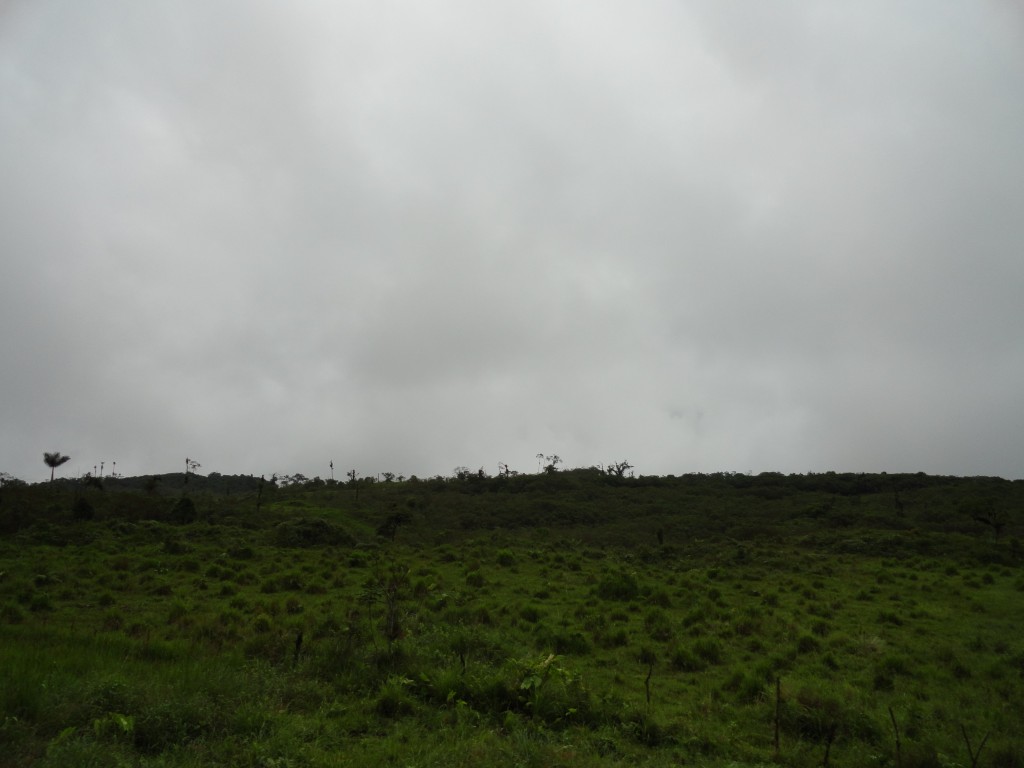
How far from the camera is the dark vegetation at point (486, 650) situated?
7.86 meters

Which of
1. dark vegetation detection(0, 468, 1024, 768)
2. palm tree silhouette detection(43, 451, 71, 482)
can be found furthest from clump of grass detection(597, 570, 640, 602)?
palm tree silhouette detection(43, 451, 71, 482)

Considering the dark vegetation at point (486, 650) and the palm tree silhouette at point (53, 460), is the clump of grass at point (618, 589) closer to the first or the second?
the dark vegetation at point (486, 650)

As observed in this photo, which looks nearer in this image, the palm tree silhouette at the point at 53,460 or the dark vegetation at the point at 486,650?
the dark vegetation at the point at 486,650

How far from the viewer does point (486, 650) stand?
1277 centimetres

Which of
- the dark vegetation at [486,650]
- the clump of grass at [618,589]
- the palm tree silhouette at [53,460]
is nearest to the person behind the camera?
the dark vegetation at [486,650]

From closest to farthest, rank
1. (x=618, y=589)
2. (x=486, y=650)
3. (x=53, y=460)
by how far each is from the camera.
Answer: (x=486, y=650), (x=618, y=589), (x=53, y=460)

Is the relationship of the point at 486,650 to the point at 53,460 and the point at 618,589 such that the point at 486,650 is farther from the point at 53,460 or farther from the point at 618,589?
the point at 53,460

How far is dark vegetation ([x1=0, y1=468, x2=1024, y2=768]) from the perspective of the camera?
7.86 m

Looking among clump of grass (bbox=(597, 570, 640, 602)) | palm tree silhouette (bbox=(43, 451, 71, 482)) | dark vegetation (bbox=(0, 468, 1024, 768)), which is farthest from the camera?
palm tree silhouette (bbox=(43, 451, 71, 482))

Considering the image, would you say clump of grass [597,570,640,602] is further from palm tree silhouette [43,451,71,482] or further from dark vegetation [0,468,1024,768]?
palm tree silhouette [43,451,71,482]

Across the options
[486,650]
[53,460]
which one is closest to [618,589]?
[486,650]

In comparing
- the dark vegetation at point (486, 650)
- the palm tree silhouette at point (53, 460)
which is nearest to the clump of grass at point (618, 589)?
the dark vegetation at point (486, 650)

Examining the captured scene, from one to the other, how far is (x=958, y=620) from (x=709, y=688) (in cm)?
1160

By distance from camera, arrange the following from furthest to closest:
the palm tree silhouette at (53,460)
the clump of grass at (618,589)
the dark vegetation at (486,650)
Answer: the palm tree silhouette at (53,460)
the clump of grass at (618,589)
the dark vegetation at (486,650)
